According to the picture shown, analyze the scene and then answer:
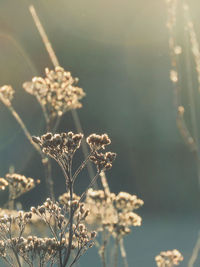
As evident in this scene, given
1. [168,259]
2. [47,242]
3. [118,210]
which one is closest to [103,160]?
[47,242]

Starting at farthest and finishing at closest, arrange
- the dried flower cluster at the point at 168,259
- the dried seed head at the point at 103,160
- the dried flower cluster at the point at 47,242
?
the dried flower cluster at the point at 168,259, the dried seed head at the point at 103,160, the dried flower cluster at the point at 47,242

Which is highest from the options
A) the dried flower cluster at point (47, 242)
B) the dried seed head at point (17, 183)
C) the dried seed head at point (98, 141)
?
the dried seed head at point (17, 183)

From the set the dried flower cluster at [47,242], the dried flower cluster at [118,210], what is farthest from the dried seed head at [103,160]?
the dried flower cluster at [118,210]

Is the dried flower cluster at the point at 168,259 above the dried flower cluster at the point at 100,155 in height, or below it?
below

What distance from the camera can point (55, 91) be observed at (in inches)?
141

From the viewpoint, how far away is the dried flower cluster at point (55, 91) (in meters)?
3.53

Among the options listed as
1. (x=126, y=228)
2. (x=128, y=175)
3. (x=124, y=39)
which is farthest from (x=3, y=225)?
(x=128, y=175)

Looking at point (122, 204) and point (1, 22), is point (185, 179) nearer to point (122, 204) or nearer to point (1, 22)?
point (1, 22)

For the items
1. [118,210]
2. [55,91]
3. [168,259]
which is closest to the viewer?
[168,259]

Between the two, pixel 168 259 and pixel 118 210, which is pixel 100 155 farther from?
pixel 168 259

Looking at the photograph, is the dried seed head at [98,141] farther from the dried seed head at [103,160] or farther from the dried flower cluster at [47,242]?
the dried flower cluster at [47,242]

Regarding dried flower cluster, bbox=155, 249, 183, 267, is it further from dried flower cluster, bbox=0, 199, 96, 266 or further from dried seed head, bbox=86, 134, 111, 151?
dried seed head, bbox=86, 134, 111, 151

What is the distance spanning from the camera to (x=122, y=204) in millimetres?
3385

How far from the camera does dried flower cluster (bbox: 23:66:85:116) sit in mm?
3529
